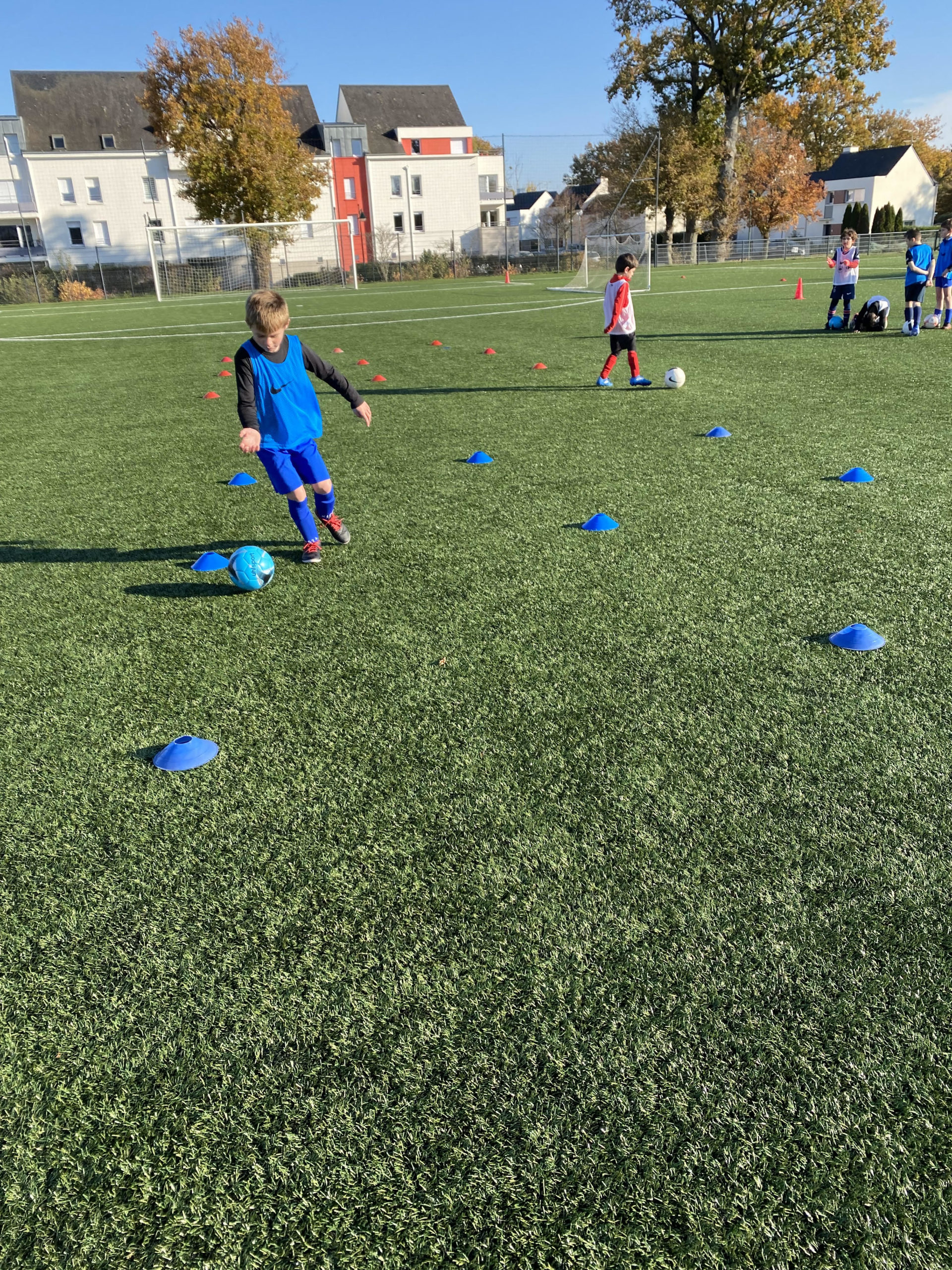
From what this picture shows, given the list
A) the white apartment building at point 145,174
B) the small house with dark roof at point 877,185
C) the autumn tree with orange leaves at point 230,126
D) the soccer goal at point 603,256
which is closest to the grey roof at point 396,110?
the white apartment building at point 145,174

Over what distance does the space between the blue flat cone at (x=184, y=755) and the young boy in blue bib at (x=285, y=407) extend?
196 cm

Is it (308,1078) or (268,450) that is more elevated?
(268,450)

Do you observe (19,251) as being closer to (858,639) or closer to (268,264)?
(268,264)

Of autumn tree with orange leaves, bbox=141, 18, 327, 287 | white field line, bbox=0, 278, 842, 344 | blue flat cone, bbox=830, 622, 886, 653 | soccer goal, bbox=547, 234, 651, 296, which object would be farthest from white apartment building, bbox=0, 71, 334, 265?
blue flat cone, bbox=830, 622, 886, 653

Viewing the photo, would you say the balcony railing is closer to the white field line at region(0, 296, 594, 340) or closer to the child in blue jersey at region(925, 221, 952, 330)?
the white field line at region(0, 296, 594, 340)

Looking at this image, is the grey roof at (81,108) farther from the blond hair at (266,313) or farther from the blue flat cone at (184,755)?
the blue flat cone at (184,755)

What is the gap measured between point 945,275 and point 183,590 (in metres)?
14.7

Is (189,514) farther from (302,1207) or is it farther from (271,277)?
(271,277)

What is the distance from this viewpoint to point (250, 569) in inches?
188

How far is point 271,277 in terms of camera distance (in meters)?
38.0

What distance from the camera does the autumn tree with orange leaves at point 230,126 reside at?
41.1m

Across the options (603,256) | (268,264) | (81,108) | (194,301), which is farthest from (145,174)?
(603,256)

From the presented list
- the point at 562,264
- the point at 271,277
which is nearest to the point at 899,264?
the point at 562,264

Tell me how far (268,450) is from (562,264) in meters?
48.3
